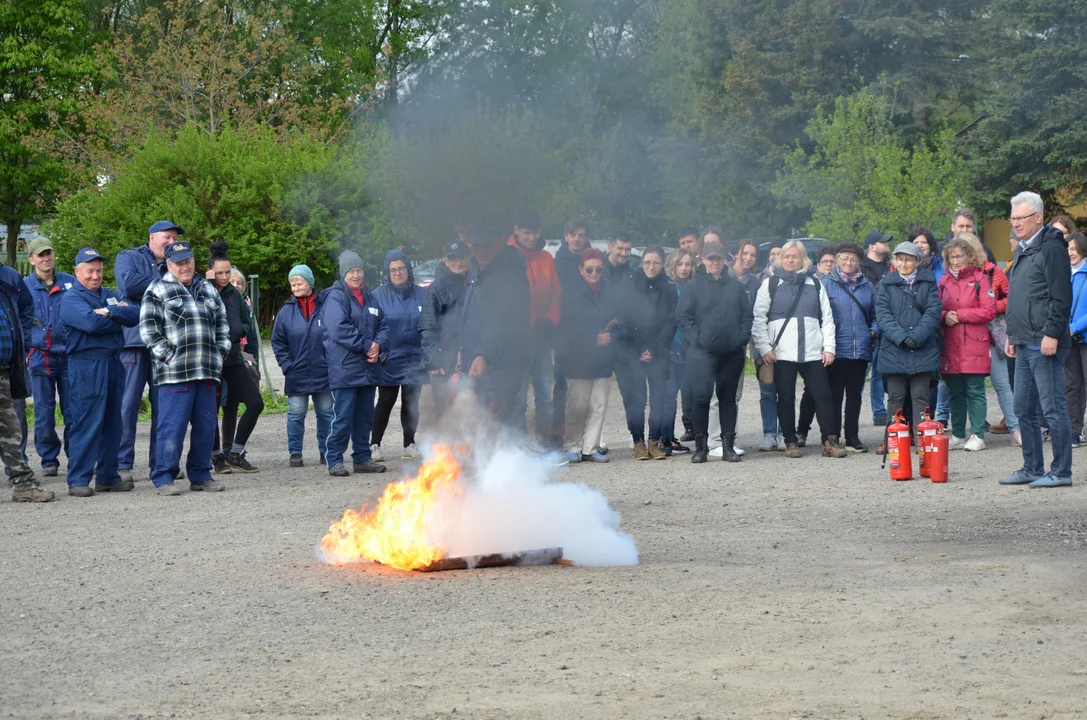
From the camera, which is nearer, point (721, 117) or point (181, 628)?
point (181, 628)

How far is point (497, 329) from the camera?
9.42 m

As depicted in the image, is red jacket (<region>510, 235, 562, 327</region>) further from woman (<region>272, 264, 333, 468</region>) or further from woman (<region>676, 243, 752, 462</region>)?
woman (<region>272, 264, 333, 468</region>)

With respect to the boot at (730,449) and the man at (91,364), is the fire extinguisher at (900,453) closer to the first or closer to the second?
the boot at (730,449)

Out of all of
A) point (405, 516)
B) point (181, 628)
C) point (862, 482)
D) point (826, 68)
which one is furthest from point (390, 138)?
point (826, 68)

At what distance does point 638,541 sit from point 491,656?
282 centimetres

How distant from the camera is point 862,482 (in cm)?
1068

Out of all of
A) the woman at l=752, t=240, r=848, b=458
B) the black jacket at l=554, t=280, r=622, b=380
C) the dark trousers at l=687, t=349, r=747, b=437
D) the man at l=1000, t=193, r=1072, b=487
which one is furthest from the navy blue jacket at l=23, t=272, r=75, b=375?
the man at l=1000, t=193, r=1072, b=487

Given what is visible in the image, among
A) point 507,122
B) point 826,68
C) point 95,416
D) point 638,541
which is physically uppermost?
point 826,68

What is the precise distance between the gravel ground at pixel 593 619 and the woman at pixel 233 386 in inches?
100

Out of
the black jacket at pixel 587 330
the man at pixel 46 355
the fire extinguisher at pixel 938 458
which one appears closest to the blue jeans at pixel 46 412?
the man at pixel 46 355

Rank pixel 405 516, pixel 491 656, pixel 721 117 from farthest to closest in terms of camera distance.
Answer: pixel 721 117 → pixel 405 516 → pixel 491 656

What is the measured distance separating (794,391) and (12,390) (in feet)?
23.1

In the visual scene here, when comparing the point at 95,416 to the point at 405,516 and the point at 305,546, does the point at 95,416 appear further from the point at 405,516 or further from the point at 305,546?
the point at 405,516

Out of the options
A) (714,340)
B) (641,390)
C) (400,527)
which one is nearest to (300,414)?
(641,390)
